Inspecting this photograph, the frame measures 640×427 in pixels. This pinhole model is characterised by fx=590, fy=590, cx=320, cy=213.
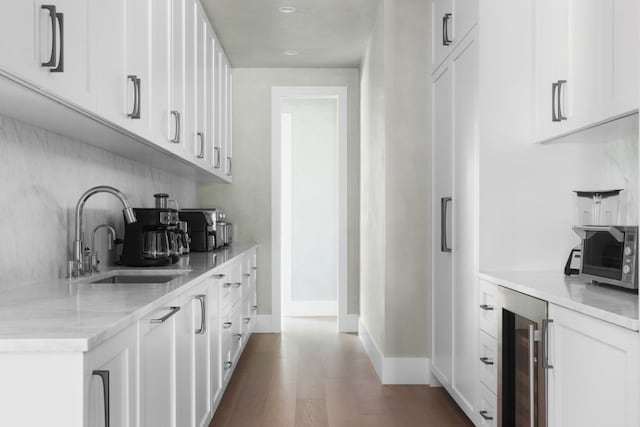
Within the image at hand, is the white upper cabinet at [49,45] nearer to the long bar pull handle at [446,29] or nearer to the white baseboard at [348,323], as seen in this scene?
the long bar pull handle at [446,29]

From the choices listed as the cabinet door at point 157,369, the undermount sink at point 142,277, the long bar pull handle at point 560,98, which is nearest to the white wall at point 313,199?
the undermount sink at point 142,277

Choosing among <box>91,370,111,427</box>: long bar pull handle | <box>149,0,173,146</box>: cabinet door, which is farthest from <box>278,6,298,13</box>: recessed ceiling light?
<box>91,370,111,427</box>: long bar pull handle

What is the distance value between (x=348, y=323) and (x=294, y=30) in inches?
111

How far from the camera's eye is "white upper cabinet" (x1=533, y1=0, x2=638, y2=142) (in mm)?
2010

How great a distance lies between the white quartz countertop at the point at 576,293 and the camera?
1.63 metres

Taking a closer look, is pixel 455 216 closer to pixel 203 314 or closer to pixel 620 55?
pixel 620 55

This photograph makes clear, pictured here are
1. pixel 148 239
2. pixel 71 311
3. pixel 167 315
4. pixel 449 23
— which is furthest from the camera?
pixel 449 23

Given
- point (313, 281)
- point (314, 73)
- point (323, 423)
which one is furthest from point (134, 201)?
point (313, 281)

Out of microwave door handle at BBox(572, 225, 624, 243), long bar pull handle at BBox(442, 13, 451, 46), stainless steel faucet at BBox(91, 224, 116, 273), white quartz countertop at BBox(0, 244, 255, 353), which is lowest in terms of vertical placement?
white quartz countertop at BBox(0, 244, 255, 353)

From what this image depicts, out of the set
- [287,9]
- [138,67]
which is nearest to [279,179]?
[287,9]

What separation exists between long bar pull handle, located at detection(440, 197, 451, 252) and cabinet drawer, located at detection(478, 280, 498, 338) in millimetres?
670

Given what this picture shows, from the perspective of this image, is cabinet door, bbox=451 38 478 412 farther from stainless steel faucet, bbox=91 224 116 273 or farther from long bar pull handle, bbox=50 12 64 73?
long bar pull handle, bbox=50 12 64 73

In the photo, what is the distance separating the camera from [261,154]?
5746 mm

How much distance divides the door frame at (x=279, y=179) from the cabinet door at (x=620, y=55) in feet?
12.0
